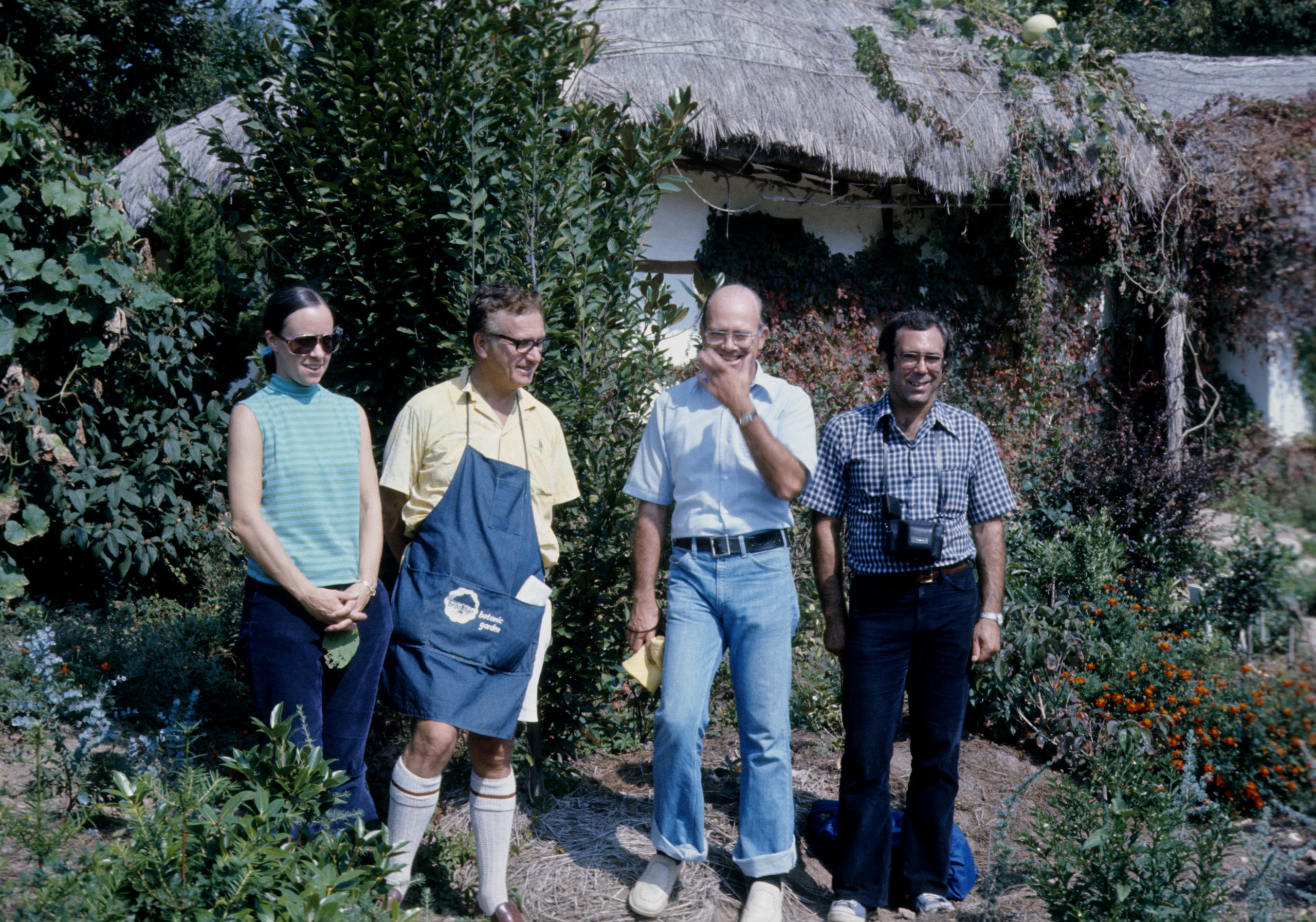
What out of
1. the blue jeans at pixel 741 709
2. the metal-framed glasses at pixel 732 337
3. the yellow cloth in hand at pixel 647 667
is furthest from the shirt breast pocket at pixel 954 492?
the yellow cloth in hand at pixel 647 667

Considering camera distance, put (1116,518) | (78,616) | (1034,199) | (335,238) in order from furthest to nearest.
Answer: (1034,199), (1116,518), (78,616), (335,238)

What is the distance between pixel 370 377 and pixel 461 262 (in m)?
0.57

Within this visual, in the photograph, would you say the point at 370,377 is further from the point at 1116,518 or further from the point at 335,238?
the point at 1116,518

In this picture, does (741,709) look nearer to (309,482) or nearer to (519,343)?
(519,343)

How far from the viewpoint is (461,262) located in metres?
3.30

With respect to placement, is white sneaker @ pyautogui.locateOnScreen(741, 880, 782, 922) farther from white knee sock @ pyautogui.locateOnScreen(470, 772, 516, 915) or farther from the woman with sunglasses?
the woman with sunglasses

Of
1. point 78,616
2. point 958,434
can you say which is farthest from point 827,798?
point 78,616

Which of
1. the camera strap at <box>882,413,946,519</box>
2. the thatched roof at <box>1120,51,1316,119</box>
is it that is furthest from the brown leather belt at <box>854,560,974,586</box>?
the thatched roof at <box>1120,51,1316,119</box>

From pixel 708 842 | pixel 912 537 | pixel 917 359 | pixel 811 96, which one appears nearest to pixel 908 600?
pixel 912 537

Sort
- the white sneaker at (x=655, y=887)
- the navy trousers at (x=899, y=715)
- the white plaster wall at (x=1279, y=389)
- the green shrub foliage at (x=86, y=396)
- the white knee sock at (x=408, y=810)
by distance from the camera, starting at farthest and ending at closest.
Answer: the green shrub foliage at (x=86, y=396) < the navy trousers at (x=899, y=715) < the white sneaker at (x=655, y=887) < the white knee sock at (x=408, y=810) < the white plaster wall at (x=1279, y=389)

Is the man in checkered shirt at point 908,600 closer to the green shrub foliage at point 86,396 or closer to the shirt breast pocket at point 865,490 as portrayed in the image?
the shirt breast pocket at point 865,490

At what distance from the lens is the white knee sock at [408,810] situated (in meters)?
2.67

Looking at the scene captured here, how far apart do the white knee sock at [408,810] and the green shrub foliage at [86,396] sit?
2600 millimetres

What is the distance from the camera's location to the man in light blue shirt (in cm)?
287
